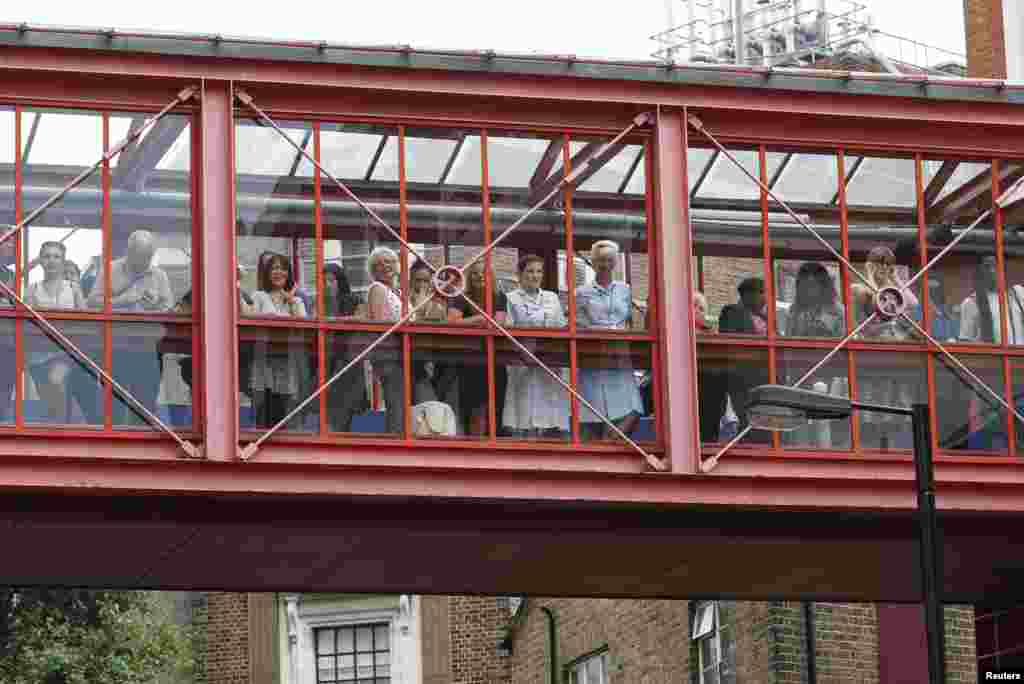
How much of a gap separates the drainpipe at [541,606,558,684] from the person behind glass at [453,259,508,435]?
24934mm

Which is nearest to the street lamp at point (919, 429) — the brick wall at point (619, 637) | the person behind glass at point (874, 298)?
the person behind glass at point (874, 298)

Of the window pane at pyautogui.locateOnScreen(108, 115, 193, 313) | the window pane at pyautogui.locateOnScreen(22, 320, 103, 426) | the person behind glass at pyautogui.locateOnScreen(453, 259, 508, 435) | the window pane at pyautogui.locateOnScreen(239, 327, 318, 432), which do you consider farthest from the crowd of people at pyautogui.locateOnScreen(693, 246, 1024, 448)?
the window pane at pyautogui.locateOnScreen(22, 320, 103, 426)

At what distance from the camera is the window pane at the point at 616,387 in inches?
895

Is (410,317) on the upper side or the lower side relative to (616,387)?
upper

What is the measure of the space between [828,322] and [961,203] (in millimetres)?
1880

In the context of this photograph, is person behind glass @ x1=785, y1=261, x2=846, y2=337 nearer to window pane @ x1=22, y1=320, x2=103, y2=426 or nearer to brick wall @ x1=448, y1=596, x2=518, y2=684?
window pane @ x1=22, y1=320, x2=103, y2=426

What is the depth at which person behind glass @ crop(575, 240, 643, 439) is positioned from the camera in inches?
895

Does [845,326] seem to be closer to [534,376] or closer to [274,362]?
[534,376]

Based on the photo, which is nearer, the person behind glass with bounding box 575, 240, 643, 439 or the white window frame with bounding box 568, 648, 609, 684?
the person behind glass with bounding box 575, 240, 643, 439

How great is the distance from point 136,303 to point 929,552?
6.83 meters

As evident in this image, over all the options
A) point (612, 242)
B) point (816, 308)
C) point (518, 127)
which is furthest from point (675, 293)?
point (518, 127)

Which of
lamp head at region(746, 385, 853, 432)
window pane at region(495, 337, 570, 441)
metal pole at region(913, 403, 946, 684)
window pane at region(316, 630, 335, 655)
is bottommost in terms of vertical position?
metal pole at region(913, 403, 946, 684)

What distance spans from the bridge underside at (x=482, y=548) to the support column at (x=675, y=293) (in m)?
0.76

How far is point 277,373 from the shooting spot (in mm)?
22156
